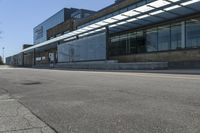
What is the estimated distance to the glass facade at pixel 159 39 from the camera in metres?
33.6

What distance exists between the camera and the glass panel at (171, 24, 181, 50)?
35.3 metres

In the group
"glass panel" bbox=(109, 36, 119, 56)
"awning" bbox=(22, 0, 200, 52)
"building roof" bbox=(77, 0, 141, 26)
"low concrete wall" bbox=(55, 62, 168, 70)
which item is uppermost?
"building roof" bbox=(77, 0, 141, 26)

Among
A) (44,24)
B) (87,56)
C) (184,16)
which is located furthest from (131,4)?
(44,24)

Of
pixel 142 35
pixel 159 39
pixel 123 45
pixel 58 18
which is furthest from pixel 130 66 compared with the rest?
pixel 58 18

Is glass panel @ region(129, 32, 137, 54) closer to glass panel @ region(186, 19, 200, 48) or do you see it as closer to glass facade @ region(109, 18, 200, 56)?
glass facade @ region(109, 18, 200, 56)

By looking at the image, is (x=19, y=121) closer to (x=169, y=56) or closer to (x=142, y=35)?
(x=169, y=56)

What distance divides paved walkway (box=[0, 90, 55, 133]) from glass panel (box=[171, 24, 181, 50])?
28.6m

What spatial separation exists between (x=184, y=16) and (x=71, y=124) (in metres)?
30.2

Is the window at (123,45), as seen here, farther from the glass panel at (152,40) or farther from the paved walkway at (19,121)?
the paved walkway at (19,121)

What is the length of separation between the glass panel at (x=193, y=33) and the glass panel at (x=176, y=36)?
1.27 m

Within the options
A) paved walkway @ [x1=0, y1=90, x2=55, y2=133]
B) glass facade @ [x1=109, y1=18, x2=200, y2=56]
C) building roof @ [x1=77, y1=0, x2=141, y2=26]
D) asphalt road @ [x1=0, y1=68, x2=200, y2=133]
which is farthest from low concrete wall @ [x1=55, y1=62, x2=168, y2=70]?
paved walkway @ [x1=0, y1=90, x2=55, y2=133]

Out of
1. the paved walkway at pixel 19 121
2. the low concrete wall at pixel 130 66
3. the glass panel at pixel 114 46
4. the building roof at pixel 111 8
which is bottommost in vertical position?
the paved walkway at pixel 19 121

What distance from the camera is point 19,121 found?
6984 millimetres

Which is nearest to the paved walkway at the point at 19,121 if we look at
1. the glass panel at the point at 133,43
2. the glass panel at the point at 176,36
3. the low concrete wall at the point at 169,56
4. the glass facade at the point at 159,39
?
the low concrete wall at the point at 169,56
